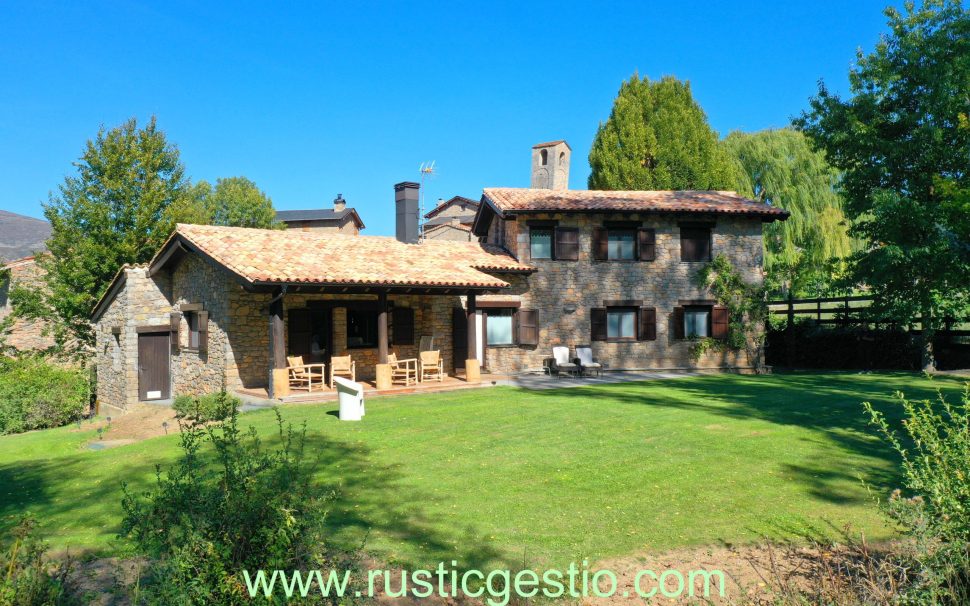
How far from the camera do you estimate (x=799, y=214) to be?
2883 centimetres

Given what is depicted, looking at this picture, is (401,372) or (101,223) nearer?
(401,372)

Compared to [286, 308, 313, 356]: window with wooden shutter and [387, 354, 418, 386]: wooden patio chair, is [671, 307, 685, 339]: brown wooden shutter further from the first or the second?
[286, 308, 313, 356]: window with wooden shutter

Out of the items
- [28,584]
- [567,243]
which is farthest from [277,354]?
[28,584]

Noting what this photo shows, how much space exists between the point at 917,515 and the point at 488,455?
17.0 feet

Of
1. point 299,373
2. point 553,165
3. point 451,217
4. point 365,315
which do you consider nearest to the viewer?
point 299,373

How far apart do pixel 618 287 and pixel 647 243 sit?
5.68ft

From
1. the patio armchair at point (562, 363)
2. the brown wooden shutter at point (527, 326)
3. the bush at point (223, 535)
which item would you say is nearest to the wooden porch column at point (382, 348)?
the patio armchair at point (562, 363)

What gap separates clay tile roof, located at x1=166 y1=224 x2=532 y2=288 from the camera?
13.9m

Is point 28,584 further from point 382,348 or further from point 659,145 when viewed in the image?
point 659,145

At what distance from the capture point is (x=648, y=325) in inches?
792

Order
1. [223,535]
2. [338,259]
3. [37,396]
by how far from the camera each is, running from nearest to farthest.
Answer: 1. [223,535]
2. [338,259]
3. [37,396]

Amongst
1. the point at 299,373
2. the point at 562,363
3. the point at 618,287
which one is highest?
the point at 618,287

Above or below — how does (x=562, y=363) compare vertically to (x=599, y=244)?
below

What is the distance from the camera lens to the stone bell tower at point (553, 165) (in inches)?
1118
